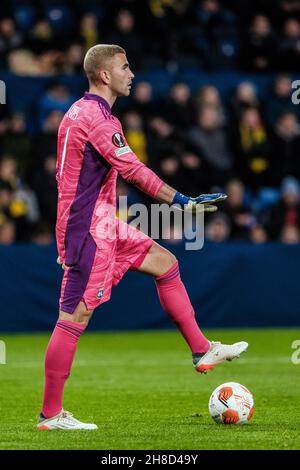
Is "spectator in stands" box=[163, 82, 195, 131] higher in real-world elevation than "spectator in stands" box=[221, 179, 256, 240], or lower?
higher

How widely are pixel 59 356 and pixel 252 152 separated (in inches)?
437

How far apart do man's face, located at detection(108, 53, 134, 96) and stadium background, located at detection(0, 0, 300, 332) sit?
26.3ft

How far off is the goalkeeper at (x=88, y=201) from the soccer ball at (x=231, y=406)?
10.9 inches

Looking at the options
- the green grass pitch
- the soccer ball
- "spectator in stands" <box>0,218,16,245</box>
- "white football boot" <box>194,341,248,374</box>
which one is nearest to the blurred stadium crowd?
"spectator in stands" <box>0,218,16,245</box>

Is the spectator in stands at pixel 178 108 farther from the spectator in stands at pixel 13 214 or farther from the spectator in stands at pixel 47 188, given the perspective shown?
the spectator in stands at pixel 13 214

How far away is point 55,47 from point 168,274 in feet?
36.0

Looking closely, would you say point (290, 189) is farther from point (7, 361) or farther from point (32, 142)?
point (7, 361)

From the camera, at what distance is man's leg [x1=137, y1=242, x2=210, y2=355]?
8.07 metres

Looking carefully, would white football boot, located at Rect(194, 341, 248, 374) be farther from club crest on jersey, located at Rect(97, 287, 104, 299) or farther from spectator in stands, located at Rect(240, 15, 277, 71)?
spectator in stands, located at Rect(240, 15, 277, 71)

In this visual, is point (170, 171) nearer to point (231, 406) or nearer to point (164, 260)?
point (164, 260)

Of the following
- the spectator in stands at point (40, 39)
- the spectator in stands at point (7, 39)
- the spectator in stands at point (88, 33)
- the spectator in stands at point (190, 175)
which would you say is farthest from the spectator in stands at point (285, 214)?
the spectator in stands at point (7, 39)

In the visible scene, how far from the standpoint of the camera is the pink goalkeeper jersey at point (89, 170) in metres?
7.59

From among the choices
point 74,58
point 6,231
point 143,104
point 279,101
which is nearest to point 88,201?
point 6,231
